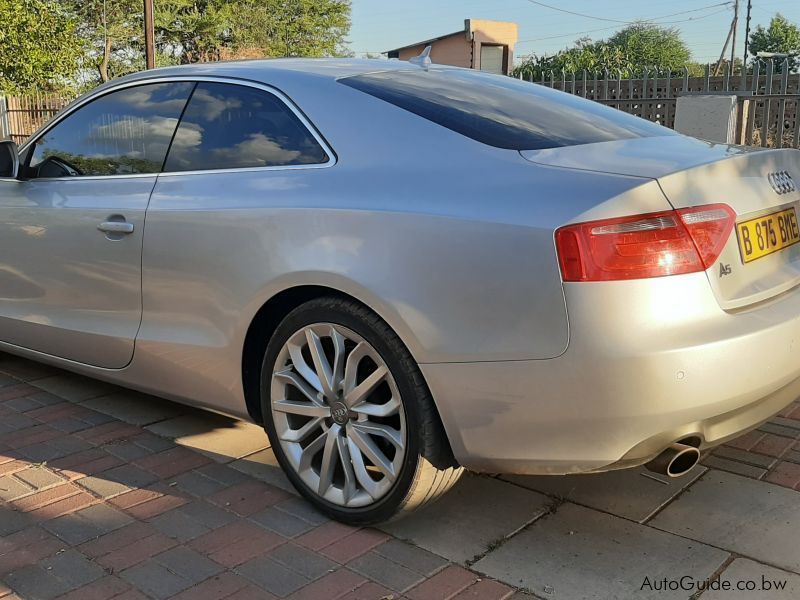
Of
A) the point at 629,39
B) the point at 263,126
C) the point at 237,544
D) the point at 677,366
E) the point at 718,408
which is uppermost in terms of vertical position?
the point at 629,39

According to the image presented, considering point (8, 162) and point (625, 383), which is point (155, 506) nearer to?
point (625, 383)

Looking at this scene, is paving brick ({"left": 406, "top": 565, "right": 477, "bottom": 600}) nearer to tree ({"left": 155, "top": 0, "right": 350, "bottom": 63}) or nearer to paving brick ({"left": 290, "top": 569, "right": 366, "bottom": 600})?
paving brick ({"left": 290, "top": 569, "right": 366, "bottom": 600})

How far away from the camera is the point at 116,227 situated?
3.25 metres

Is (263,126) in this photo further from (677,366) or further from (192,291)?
(677,366)

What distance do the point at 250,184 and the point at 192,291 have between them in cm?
46

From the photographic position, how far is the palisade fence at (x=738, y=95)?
8.11 m

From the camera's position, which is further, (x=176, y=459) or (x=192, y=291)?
(x=176, y=459)

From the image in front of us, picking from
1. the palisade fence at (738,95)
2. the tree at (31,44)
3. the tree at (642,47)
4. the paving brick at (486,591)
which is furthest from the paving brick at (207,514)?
the tree at (642,47)

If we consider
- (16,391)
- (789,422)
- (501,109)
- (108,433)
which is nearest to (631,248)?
(501,109)

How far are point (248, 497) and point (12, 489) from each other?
2.96 feet

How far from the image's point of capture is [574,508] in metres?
2.86

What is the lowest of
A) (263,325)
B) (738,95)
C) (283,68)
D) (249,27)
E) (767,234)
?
(263,325)

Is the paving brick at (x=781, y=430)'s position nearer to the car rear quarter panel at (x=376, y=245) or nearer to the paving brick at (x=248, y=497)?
the car rear quarter panel at (x=376, y=245)

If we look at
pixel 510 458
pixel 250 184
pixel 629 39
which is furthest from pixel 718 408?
pixel 629 39
